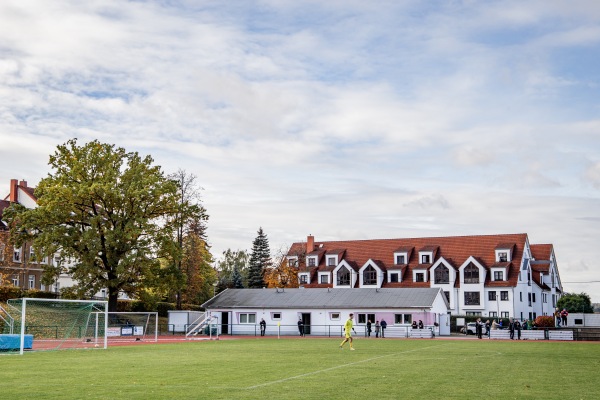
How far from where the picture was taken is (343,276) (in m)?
96.2

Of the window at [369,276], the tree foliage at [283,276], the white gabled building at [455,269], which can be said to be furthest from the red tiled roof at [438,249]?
the tree foliage at [283,276]

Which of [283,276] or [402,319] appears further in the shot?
[283,276]

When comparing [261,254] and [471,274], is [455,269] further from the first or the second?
[261,254]

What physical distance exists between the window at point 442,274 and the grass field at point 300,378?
6044 cm

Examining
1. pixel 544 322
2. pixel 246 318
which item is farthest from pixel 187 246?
pixel 544 322

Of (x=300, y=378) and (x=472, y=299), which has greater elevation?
(x=472, y=299)

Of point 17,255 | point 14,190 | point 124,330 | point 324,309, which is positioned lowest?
point 124,330

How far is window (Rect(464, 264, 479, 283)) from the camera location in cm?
8806

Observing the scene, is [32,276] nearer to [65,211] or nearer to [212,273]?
[212,273]

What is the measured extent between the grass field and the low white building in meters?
36.4

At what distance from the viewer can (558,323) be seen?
6938 cm

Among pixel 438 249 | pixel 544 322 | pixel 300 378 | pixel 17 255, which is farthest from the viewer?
pixel 438 249

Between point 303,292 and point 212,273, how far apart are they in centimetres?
2710

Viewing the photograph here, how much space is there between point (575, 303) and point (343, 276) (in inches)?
1217
